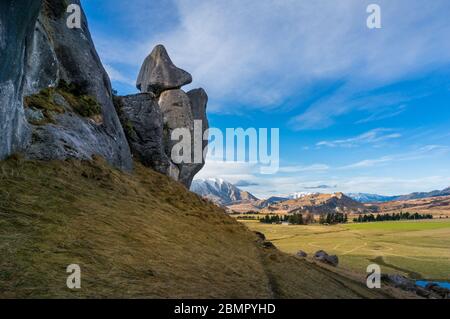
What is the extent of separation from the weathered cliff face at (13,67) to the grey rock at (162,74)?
109 feet

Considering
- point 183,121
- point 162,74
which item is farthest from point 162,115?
point 162,74

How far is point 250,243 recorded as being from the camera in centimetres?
2122

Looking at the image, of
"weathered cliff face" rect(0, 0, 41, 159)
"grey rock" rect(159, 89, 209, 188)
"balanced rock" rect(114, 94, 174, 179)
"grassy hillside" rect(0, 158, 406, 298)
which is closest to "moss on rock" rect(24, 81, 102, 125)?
"weathered cliff face" rect(0, 0, 41, 159)

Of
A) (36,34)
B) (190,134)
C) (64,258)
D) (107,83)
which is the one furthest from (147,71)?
(64,258)

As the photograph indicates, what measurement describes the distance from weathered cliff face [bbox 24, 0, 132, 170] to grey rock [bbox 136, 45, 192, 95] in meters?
20.1

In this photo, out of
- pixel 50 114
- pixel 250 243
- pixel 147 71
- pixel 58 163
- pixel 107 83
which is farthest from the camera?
pixel 147 71

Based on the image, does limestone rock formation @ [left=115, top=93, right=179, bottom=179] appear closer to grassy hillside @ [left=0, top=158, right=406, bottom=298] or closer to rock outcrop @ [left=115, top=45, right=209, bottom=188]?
rock outcrop @ [left=115, top=45, right=209, bottom=188]

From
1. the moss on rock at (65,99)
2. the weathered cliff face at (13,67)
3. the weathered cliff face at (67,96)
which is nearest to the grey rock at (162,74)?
the weathered cliff face at (67,96)

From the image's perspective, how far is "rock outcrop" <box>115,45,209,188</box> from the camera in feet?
96.2

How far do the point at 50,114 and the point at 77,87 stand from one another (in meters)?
6.09

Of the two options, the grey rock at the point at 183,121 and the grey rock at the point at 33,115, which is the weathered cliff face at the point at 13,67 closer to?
the grey rock at the point at 33,115

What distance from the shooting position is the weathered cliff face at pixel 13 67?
12.0 meters

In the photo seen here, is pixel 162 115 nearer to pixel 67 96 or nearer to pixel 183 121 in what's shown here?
pixel 183 121
